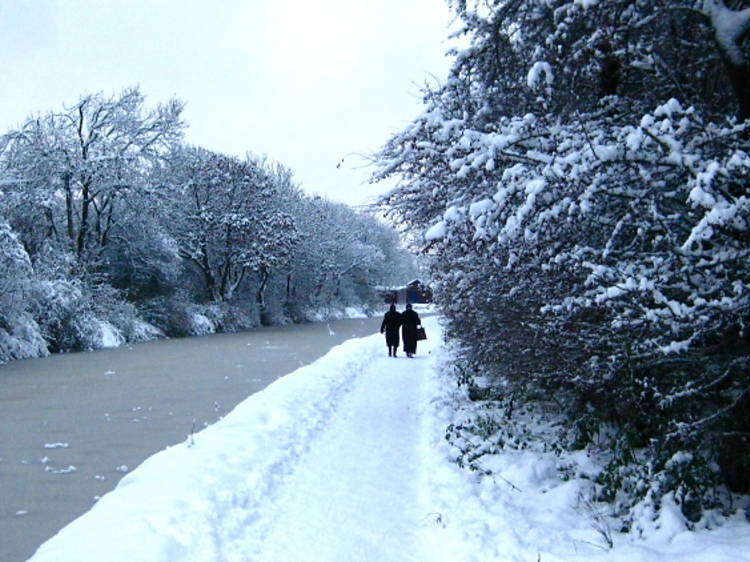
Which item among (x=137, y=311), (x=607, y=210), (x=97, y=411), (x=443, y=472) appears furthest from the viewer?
(x=137, y=311)

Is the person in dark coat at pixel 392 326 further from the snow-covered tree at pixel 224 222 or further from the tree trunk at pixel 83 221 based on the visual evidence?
the snow-covered tree at pixel 224 222

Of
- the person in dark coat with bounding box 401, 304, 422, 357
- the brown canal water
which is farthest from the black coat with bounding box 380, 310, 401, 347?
the brown canal water

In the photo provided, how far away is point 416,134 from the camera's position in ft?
17.1

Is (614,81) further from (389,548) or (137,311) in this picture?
(137,311)

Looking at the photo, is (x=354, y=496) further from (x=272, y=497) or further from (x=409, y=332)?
(x=409, y=332)

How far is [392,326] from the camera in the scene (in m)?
21.0

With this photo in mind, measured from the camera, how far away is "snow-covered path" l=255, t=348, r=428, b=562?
5.01m

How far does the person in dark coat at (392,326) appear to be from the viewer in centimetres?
2066

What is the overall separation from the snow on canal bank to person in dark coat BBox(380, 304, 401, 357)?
11390mm

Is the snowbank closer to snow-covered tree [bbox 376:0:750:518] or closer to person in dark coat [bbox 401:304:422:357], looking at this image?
snow-covered tree [bbox 376:0:750:518]

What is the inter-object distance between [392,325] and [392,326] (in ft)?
0.15

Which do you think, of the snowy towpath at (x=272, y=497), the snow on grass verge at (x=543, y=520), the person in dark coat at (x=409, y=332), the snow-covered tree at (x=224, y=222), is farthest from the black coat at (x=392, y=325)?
the snow-covered tree at (x=224, y=222)

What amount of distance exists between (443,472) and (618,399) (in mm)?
2052

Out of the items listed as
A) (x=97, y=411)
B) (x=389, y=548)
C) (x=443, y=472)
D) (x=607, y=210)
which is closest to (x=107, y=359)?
(x=97, y=411)
